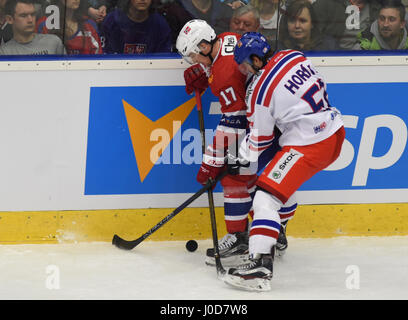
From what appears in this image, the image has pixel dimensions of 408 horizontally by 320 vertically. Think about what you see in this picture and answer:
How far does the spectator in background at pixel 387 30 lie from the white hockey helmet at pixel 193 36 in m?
1.00

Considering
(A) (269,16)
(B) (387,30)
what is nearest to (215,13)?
(A) (269,16)

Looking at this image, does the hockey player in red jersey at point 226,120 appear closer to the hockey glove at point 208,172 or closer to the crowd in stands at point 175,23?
the hockey glove at point 208,172

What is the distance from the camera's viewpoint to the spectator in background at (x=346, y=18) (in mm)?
4438

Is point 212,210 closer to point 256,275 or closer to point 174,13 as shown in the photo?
A: point 256,275

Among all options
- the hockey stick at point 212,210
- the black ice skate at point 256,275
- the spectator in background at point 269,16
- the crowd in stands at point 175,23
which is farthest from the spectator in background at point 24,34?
the black ice skate at point 256,275

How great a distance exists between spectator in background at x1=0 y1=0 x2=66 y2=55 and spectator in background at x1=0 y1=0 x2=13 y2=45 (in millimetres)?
17

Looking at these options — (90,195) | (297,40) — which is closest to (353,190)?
(297,40)

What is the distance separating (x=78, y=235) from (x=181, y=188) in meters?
0.67

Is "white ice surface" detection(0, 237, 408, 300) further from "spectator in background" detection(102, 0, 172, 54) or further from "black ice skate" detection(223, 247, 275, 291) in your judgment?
"spectator in background" detection(102, 0, 172, 54)

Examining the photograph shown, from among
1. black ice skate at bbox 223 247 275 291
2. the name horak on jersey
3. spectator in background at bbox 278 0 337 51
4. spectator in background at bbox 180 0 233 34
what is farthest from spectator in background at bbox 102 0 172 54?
black ice skate at bbox 223 247 275 291

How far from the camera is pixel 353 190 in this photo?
14.9 feet

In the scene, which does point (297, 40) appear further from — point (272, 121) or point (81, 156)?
point (81, 156)

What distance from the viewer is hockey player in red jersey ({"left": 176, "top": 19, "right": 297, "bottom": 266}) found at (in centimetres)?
404

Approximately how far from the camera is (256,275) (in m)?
3.61
